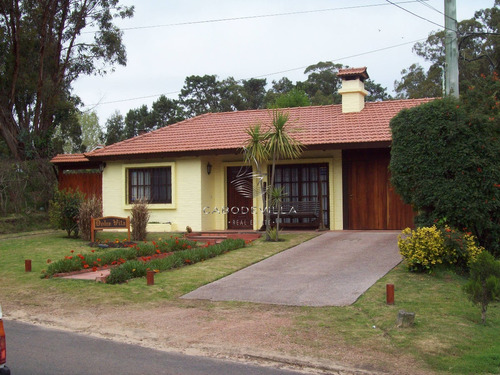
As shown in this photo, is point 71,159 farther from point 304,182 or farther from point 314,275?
point 314,275

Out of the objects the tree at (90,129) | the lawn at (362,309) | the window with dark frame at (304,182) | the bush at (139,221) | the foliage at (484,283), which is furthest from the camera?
the tree at (90,129)

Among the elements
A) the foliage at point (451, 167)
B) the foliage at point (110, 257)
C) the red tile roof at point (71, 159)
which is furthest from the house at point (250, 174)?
the foliage at point (451, 167)

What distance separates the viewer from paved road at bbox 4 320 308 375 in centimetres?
591

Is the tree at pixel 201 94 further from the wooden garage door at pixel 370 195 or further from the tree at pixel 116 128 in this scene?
the wooden garage door at pixel 370 195

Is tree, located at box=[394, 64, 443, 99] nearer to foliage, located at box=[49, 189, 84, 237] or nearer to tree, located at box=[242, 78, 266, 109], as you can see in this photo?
tree, located at box=[242, 78, 266, 109]

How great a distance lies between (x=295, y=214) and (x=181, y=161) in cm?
425

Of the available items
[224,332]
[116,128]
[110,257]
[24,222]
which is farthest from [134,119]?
[224,332]

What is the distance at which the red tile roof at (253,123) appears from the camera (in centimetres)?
1709

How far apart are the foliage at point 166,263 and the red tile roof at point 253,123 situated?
188 inches

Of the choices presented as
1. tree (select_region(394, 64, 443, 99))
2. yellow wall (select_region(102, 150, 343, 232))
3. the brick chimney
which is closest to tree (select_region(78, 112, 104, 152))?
tree (select_region(394, 64, 443, 99))

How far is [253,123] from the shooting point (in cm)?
2008

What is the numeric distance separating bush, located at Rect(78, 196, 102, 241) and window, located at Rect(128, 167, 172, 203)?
2.64m

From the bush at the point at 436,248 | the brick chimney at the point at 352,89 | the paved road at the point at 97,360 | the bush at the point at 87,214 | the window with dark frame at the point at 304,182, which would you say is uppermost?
the brick chimney at the point at 352,89

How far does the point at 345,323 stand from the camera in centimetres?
751
